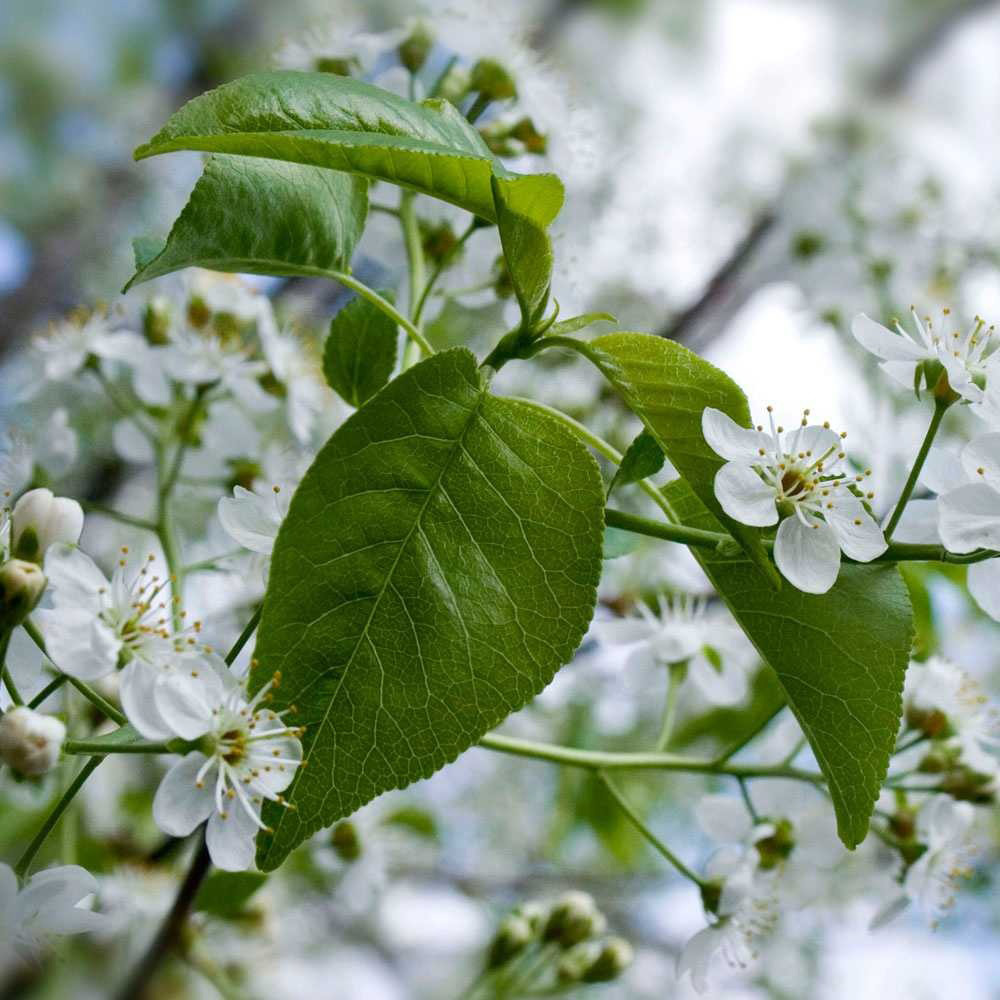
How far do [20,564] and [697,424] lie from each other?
0.29m

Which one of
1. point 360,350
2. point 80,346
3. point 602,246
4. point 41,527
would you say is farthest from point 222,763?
point 602,246

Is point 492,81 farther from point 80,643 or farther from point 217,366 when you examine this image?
point 80,643

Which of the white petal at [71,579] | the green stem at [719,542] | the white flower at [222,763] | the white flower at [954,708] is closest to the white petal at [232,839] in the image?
the white flower at [222,763]

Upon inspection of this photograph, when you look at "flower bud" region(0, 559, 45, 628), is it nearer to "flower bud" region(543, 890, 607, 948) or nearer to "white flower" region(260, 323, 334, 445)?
"white flower" region(260, 323, 334, 445)

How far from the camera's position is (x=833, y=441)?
561 millimetres

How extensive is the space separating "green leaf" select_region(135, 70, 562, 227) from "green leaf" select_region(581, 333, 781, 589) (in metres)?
0.07

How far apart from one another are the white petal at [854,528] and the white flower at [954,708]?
37 centimetres

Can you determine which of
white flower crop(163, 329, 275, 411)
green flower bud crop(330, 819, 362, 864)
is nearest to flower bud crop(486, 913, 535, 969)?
green flower bud crop(330, 819, 362, 864)

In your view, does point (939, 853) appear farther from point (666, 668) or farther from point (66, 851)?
point (66, 851)

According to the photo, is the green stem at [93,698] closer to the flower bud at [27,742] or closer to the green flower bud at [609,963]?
the flower bud at [27,742]

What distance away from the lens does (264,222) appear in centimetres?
53

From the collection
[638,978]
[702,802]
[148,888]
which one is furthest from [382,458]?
[638,978]

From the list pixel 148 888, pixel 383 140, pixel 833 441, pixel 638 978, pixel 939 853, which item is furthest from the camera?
pixel 638 978

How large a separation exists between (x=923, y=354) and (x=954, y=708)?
38 cm
